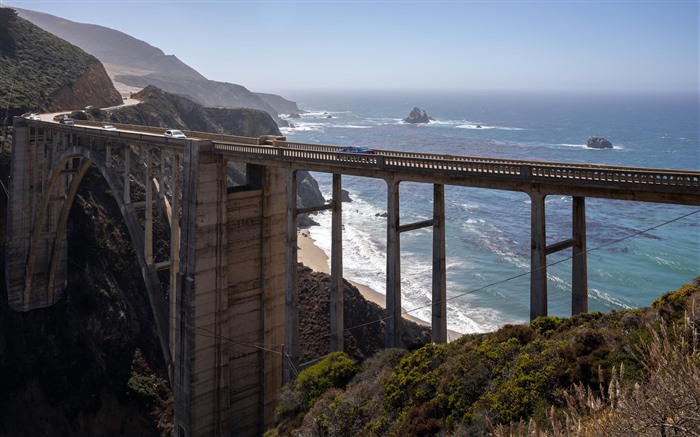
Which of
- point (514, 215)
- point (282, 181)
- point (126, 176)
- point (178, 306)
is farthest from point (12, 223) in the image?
point (514, 215)

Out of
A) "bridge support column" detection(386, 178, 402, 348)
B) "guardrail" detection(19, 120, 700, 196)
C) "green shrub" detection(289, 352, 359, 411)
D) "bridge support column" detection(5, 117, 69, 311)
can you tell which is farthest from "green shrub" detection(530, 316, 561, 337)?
"bridge support column" detection(5, 117, 69, 311)

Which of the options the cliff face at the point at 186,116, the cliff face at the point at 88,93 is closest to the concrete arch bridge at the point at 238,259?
the cliff face at the point at 88,93

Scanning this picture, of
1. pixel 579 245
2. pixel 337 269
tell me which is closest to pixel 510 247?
pixel 337 269

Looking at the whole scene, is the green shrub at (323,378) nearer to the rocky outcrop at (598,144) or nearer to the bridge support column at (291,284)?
the bridge support column at (291,284)

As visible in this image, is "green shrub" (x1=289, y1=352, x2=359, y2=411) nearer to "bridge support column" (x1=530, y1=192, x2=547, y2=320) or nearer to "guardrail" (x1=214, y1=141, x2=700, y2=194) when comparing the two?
"guardrail" (x1=214, y1=141, x2=700, y2=194)

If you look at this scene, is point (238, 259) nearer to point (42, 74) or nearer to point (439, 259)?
point (439, 259)

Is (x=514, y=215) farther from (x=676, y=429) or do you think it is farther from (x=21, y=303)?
(x=676, y=429)

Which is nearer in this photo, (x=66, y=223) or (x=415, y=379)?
(x=415, y=379)
